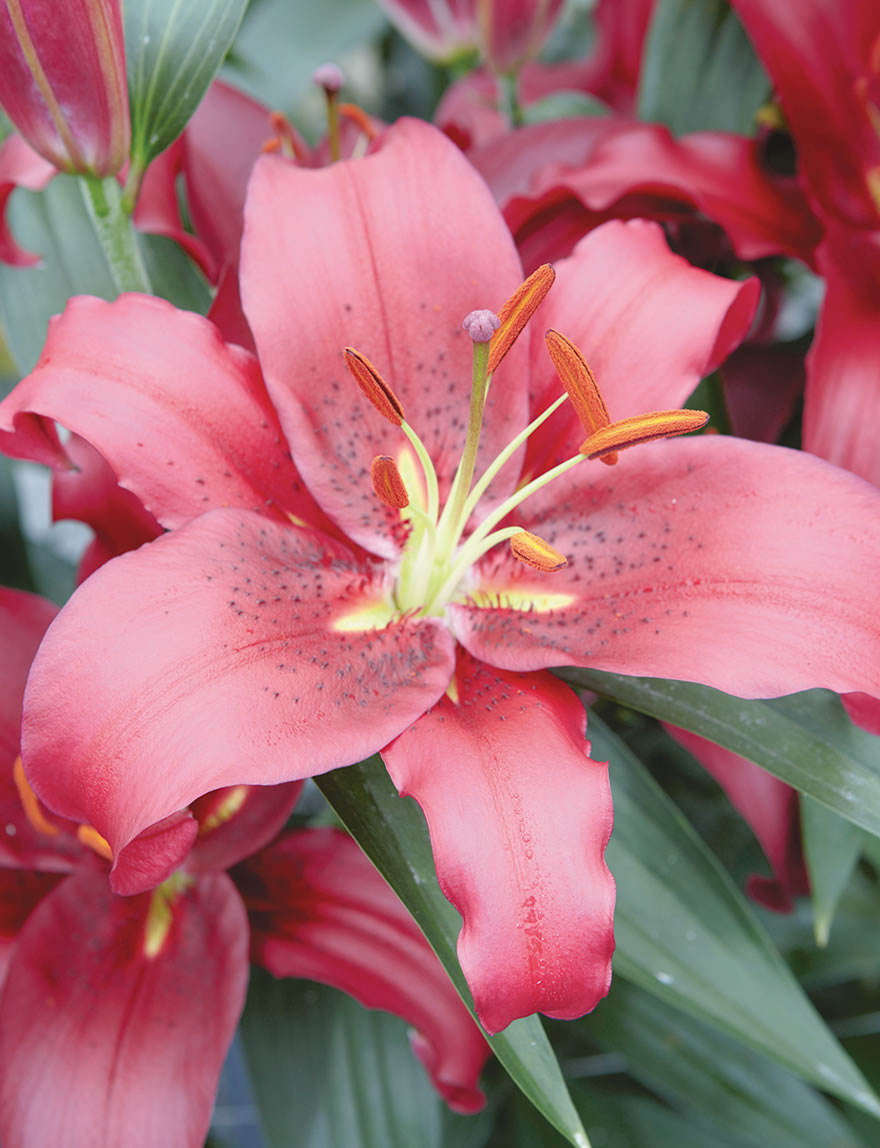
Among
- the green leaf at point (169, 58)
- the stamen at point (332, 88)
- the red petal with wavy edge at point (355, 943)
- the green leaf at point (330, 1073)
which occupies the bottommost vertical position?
the green leaf at point (330, 1073)

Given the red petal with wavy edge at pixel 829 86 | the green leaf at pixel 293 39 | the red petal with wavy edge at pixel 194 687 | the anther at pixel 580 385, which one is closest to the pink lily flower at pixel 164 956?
the red petal with wavy edge at pixel 194 687

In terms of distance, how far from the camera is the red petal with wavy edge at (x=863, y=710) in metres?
0.43

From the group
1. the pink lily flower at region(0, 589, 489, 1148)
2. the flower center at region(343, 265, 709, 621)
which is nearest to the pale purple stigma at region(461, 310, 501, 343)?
the flower center at region(343, 265, 709, 621)

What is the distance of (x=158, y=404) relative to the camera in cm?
42

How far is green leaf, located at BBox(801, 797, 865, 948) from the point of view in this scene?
22.0 inches

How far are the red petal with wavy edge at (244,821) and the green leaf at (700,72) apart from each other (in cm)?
48

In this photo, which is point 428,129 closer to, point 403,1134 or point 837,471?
point 837,471

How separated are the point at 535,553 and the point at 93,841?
240mm

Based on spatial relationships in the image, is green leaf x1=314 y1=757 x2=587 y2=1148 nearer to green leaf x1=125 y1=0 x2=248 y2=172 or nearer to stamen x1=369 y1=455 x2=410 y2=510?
stamen x1=369 y1=455 x2=410 y2=510

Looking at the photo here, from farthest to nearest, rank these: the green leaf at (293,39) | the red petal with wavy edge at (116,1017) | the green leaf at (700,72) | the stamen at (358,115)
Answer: the green leaf at (293,39)
the green leaf at (700,72)
the stamen at (358,115)
the red petal with wavy edge at (116,1017)

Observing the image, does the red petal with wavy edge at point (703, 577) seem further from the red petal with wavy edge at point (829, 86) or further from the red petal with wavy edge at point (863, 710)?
the red petal with wavy edge at point (829, 86)

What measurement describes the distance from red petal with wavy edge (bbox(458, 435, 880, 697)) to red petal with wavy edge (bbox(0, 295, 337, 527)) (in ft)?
0.38

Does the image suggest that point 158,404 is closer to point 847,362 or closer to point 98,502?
point 98,502

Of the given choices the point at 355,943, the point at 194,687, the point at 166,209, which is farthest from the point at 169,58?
the point at 355,943
